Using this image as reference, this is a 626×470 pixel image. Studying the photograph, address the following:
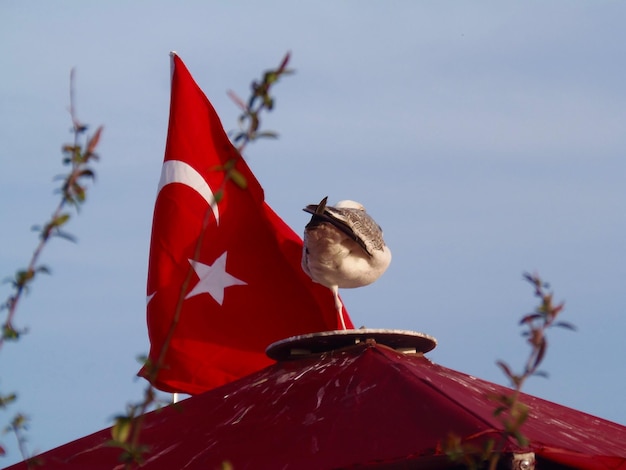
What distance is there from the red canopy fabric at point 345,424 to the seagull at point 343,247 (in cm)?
90

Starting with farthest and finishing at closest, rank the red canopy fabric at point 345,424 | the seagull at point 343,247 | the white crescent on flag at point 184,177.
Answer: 1. the white crescent on flag at point 184,177
2. the seagull at point 343,247
3. the red canopy fabric at point 345,424

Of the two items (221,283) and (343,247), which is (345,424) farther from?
(221,283)

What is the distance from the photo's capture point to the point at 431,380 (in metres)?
5.45

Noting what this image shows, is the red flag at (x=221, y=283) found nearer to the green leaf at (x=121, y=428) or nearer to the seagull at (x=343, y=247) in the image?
the seagull at (x=343, y=247)

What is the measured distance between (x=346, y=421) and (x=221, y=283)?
4365 mm

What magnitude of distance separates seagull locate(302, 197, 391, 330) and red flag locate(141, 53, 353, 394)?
1.91m

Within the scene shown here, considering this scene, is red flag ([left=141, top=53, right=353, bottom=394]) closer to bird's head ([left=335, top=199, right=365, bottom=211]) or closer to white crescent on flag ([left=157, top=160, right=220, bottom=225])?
white crescent on flag ([left=157, top=160, right=220, bottom=225])

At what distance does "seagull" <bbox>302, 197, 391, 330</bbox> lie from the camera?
6.73 m

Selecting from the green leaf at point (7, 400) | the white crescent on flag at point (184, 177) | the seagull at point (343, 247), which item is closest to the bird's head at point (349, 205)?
the seagull at point (343, 247)

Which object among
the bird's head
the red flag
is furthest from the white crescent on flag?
the bird's head

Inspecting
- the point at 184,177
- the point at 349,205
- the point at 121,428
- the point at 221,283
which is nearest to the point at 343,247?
the point at 349,205

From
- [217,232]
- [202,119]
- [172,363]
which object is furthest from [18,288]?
[202,119]

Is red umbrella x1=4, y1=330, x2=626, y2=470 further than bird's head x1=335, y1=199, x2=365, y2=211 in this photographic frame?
No

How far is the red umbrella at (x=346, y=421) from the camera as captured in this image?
477 cm
